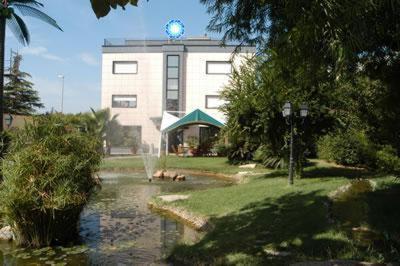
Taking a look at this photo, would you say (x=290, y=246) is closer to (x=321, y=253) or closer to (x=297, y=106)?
(x=321, y=253)

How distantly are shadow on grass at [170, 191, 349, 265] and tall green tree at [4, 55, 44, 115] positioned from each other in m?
45.0

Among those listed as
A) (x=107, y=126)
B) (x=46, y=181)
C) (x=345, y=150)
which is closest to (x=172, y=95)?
(x=107, y=126)

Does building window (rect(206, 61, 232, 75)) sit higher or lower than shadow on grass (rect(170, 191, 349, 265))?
higher

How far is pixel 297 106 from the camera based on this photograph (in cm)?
1680

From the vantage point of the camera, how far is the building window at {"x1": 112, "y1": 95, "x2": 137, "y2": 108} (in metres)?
47.9

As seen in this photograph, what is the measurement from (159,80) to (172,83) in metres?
1.32

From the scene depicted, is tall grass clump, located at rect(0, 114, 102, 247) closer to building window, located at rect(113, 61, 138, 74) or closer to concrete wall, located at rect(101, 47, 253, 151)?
concrete wall, located at rect(101, 47, 253, 151)

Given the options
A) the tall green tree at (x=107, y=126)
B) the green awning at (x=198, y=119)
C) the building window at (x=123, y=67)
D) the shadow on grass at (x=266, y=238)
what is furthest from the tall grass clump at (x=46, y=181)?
the building window at (x=123, y=67)

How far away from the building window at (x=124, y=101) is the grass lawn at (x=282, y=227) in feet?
113

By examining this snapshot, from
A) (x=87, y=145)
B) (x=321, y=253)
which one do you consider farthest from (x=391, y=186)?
(x=87, y=145)

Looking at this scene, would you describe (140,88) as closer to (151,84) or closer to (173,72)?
(151,84)

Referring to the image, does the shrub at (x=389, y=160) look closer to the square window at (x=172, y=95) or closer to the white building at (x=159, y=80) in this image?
the white building at (x=159, y=80)

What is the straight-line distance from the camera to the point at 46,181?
8.93m

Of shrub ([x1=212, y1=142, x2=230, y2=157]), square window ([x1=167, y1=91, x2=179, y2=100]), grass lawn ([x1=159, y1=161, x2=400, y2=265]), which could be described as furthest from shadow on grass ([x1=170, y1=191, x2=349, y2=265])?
square window ([x1=167, y1=91, x2=179, y2=100])
